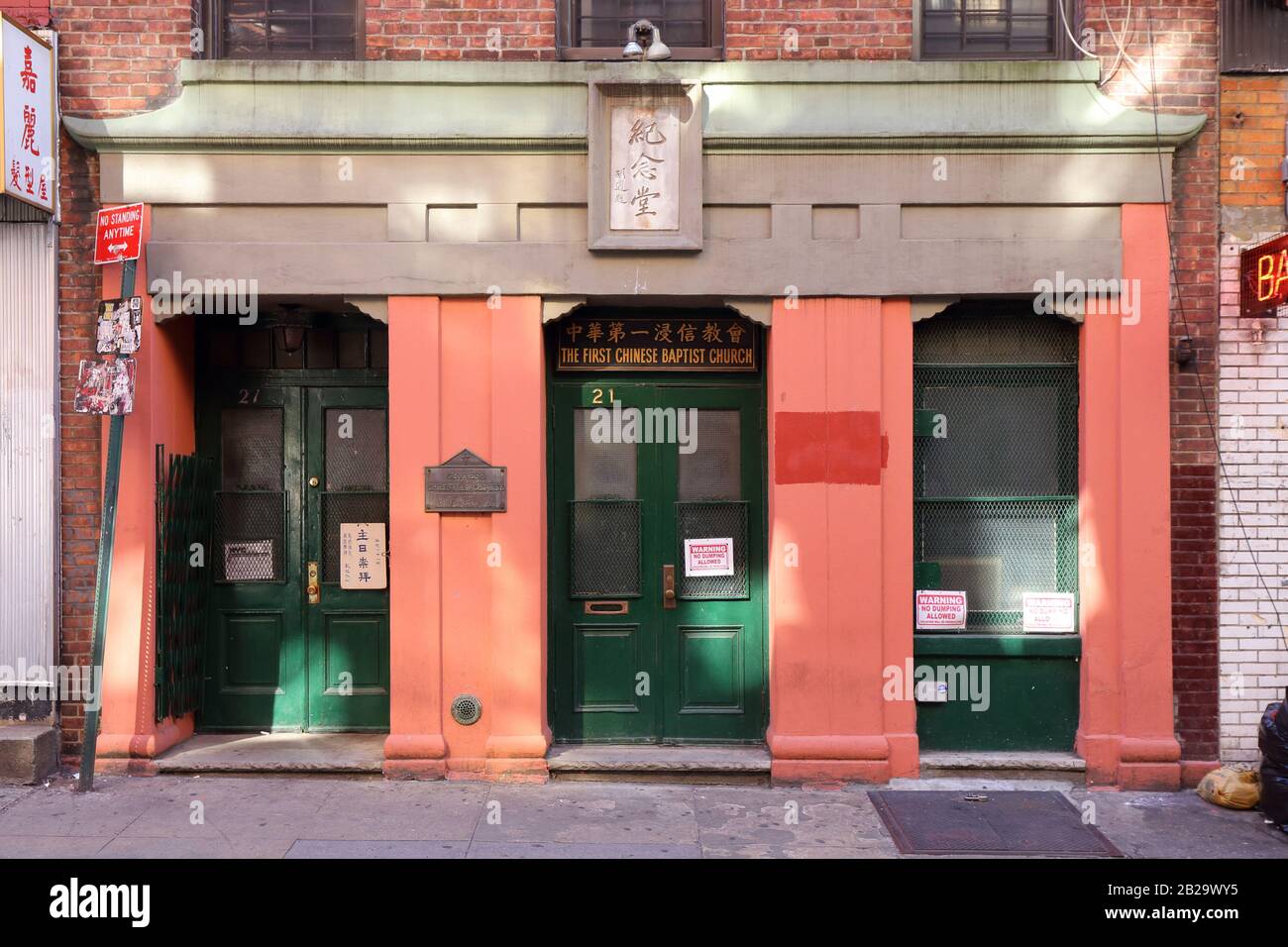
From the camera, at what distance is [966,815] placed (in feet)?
22.9

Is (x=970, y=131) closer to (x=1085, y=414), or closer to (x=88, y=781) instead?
(x=1085, y=414)

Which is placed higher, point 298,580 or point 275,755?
point 298,580

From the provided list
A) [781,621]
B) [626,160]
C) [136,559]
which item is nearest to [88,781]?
[136,559]

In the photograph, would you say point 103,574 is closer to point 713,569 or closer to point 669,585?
point 669,585

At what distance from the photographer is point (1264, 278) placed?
7324mm

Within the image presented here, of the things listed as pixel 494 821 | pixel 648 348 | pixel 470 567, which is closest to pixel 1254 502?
pixel 648 348

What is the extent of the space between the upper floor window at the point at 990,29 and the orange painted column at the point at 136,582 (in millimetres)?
5940

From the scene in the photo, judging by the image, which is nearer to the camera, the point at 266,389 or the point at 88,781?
the point at 88,781

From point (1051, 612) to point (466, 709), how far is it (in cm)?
436

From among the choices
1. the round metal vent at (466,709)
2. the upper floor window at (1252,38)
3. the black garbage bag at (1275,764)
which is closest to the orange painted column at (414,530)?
the round metal vent at (466,709)

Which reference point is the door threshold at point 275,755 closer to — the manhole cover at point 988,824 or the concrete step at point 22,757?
the concrete step at point 22,757

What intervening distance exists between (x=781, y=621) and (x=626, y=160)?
3491 millimetres

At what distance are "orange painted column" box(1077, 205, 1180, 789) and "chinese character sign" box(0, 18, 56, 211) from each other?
24.5 ft

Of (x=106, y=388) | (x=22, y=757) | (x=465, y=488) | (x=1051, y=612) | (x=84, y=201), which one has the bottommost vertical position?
(x=22, y=757)
